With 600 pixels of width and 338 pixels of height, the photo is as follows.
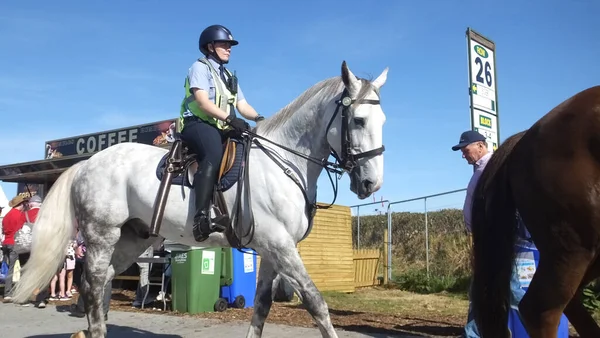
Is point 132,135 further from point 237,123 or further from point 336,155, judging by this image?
point 336,155

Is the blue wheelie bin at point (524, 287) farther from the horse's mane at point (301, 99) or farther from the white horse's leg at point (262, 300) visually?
the white horse's leg at point (262, 300)

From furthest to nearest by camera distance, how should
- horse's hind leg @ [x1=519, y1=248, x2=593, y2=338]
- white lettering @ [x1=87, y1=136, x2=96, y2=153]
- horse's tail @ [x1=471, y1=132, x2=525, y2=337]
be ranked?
1. white lettering @ [x1=87, y1=136, x2=96, y2=153]
2. horse's tail @ [x1=471, y1=132, x2=525, y2=337]
3. horse's hind leg @ [x1=519, y1=248, x2=593, y2=338]

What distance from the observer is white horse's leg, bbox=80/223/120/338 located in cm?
584

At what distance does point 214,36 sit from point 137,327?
4797 millimetres

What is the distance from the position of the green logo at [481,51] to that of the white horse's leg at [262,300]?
5557 mm

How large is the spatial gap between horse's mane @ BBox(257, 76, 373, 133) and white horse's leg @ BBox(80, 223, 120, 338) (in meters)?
1.93

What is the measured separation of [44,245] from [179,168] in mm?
1970

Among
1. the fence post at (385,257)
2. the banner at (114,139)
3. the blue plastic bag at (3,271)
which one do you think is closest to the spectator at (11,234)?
the blue plastic bag at (3,271)

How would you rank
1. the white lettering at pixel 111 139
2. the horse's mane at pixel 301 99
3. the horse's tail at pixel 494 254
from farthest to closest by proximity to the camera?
1. the white lettering at pixel 111 139
2. the horse's mane at pixel 301 99
3. the horse's tail at pixel 494 254

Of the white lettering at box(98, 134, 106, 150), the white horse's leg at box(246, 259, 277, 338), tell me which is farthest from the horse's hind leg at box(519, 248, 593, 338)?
the white lettering at box(98, 134, 106, 150)

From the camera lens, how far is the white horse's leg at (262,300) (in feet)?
18.2

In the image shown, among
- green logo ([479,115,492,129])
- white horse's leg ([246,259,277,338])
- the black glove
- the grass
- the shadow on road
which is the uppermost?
green logo ([479,115,492,129])

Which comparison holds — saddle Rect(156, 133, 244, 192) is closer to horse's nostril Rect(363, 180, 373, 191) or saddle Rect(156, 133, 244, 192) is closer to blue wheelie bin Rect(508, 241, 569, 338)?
horse's nostril Rect(363, 180, 373, 191)

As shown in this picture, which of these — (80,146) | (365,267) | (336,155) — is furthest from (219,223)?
(80,146)
